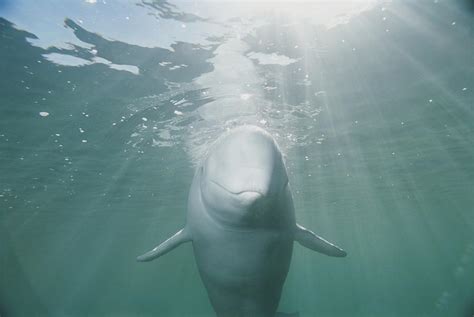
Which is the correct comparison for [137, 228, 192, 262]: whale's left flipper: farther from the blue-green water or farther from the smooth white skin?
the blue-green water

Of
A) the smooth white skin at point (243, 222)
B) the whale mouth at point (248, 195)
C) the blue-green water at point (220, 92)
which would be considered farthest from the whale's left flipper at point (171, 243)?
the blue-green water at point (220, 92)

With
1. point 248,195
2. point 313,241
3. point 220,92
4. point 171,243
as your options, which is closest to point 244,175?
point 248,195

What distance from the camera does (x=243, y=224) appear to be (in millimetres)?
2986

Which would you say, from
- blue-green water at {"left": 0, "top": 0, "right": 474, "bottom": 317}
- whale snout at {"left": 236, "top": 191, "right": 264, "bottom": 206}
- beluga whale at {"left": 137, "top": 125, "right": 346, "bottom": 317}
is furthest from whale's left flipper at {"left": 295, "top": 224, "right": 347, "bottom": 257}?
blue-green water at {"left": 0, "top": 0, "right": 474, "bottom": 317}

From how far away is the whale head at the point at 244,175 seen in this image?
8.11 feet

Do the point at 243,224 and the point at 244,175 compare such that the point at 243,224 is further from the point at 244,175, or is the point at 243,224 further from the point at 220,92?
the point at 220,92

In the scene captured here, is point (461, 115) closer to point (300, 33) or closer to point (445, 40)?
point (445, 40)

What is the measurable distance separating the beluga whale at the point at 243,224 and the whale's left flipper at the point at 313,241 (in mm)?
15

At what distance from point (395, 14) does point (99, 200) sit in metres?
23.4

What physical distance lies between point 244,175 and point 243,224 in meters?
0.69

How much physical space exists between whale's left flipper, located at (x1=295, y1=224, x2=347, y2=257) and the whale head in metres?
1.35

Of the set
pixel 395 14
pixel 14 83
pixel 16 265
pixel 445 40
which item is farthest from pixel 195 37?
pixel 16 265

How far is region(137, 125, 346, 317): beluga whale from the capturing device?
2533 millimetres

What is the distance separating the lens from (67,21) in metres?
8.20
